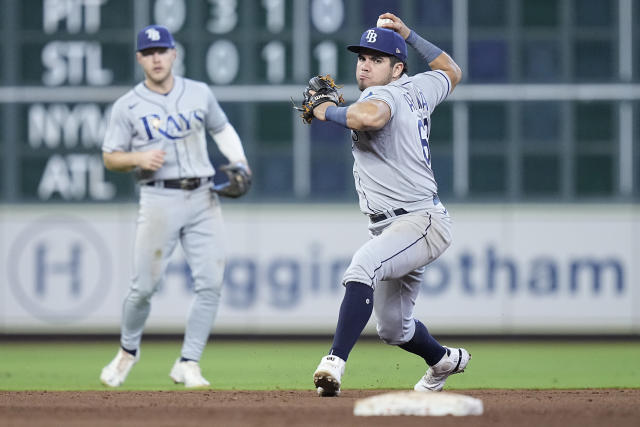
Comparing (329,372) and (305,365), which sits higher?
(329,372)

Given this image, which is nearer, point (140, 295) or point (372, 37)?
point (372, 37)

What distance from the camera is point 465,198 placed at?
40.8ft

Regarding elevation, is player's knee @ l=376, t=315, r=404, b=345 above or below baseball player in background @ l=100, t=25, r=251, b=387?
below

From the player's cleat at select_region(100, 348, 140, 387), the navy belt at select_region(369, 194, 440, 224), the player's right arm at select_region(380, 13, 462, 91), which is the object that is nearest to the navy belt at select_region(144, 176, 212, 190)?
the player's cleat at select_region(100, 348, 140, 387)

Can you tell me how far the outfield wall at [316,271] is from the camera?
1234 cm

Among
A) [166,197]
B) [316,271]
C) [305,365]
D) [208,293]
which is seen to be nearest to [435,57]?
[166,197]

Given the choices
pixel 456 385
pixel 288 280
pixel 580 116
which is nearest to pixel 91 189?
pixel 288 280

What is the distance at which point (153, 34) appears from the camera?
24.4 feet

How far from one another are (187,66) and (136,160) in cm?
496

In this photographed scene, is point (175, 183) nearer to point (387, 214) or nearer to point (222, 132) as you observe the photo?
point (222, 132)

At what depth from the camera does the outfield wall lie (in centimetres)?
1234

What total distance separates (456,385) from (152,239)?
209cm

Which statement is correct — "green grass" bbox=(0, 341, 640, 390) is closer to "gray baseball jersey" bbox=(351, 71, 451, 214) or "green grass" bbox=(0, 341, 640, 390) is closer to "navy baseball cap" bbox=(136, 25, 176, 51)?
"gray baseball jersey" bbox=(351, 71, 451, 214)

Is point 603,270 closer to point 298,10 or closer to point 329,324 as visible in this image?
point 329,324
